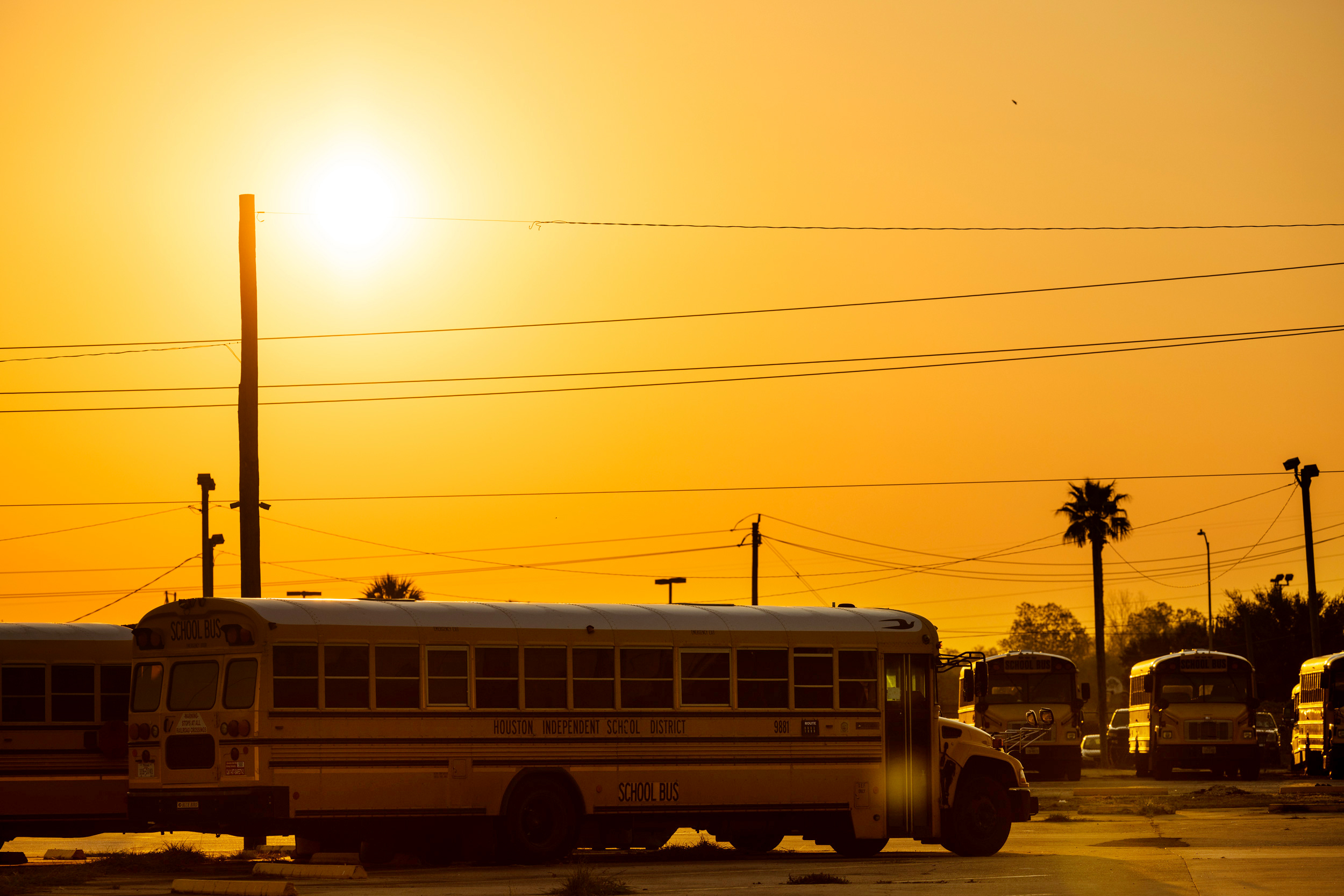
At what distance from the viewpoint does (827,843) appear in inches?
838

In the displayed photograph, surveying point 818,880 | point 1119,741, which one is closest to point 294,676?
point 818,880

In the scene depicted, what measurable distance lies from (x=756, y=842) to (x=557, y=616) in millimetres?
4364

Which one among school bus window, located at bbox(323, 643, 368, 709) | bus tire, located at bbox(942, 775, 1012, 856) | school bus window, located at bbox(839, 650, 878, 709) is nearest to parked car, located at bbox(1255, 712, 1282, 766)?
bus tire, located at bbox(942, 775, 1012, 856)

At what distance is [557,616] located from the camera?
19.2 metres

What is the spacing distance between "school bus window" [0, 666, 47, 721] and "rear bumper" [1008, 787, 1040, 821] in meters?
11.4

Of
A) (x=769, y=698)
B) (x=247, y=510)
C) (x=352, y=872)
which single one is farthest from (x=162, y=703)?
(x=769, y=698)

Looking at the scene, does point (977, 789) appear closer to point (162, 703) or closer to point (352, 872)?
point (352, 872)

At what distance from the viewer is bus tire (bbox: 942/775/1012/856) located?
→ 20547 mm

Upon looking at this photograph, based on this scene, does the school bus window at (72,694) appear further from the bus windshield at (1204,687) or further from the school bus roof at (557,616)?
the bus windshield at (1204,687)

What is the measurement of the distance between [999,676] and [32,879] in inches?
1177

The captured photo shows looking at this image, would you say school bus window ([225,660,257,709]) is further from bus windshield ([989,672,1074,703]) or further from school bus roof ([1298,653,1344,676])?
school bus roof ([1298,653,1344,676])

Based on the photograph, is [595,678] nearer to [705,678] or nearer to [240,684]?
[705,678]

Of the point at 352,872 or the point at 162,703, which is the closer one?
the point at 352,872

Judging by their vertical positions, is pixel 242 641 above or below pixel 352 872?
above
